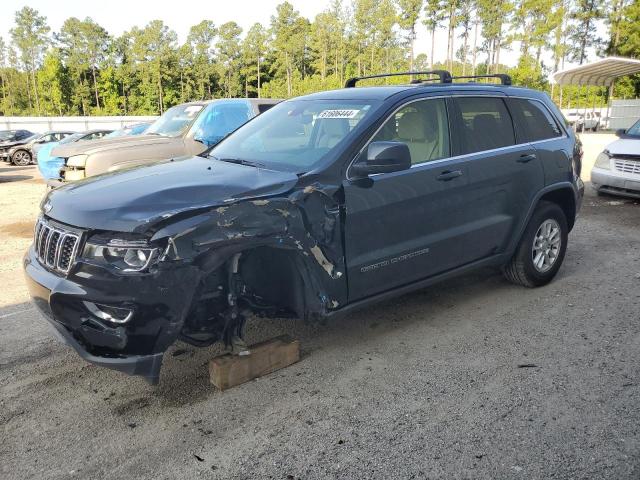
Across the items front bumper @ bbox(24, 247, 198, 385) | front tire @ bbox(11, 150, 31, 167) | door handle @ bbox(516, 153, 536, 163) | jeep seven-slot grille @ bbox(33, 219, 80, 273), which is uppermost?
door handle @ bbox(516, 153, 536, 163)

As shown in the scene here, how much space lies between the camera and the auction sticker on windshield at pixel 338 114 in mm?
3945

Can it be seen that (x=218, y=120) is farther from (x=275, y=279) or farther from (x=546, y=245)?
(x=275, y=279)

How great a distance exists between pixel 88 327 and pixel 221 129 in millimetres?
6248

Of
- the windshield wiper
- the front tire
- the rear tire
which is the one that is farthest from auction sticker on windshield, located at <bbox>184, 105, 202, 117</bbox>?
the front tire

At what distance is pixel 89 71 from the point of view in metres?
69.9

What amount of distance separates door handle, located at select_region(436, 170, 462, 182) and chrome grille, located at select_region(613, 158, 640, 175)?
643 centimetres

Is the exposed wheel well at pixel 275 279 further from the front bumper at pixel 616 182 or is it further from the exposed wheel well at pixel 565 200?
the front bumper at pixel 616 182

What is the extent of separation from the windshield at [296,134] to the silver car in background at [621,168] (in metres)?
7.04

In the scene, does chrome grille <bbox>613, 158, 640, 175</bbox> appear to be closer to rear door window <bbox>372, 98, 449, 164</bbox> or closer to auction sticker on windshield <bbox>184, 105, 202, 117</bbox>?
rear door window <bbox>372, 98, 449, 164</bbox>

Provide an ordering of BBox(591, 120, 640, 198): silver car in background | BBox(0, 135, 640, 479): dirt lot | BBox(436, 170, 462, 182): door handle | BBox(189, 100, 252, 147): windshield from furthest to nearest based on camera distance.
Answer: BBox(591, 120, 640, 198): silver car in background → BBox(189, 100, 252, 147): windshield → BBox(436, 170, 462, 182): door handle → BBox(0, 135, 640, 479): dirt lot

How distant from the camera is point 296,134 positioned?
418cm

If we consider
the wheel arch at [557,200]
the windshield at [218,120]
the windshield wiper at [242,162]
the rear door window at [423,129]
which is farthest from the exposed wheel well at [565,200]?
the windshield at [218,120]

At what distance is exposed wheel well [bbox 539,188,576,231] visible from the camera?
5.18 metres

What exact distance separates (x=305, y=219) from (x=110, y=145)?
5880mm
